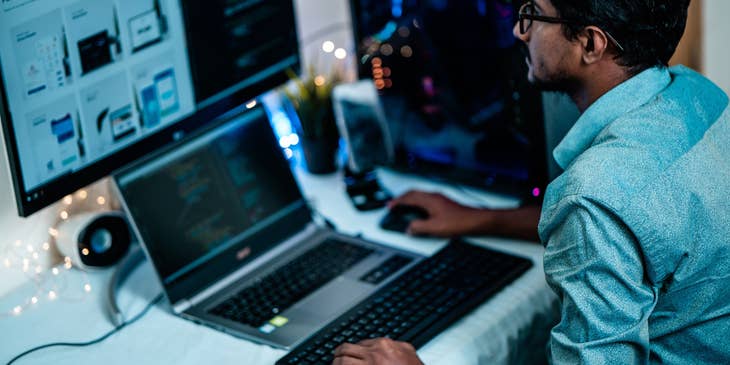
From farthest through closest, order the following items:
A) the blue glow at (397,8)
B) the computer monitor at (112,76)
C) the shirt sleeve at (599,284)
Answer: the blue glow at (397,8), the computer monitor at (112,76), the shirt sleeve at (599,284)

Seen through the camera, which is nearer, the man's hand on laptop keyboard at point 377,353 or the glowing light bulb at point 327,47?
the man's hand on laptop keyboard at point 377,353

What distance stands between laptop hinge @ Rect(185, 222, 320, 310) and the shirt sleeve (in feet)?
1.98

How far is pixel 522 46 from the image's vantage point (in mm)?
1498

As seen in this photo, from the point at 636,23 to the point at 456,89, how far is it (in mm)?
591

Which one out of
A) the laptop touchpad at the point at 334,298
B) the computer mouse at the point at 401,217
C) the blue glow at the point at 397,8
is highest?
the blue glow at the point at 397,8

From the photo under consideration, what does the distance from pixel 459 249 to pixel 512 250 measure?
0.10 meters

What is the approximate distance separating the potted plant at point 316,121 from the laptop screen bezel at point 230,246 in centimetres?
24

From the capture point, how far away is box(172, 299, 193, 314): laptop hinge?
4.76ft

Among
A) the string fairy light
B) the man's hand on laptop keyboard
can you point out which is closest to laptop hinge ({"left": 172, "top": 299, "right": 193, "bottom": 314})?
the string fairy light

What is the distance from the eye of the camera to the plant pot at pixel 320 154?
6.16 ft

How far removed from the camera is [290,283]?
4.88 feet

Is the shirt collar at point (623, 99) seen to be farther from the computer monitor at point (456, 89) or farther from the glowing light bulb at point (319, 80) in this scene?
the glowing light bulb at point (319, 80)

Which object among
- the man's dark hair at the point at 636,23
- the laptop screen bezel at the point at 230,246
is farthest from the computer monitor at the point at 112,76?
the man's dark hair at the point at 636,23

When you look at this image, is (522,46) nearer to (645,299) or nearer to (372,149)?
(372,149)
